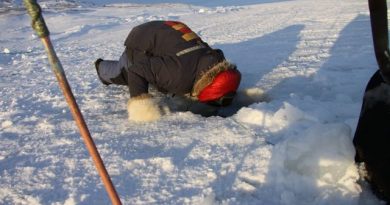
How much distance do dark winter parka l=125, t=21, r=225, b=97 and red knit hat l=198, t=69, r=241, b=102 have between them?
10 cm

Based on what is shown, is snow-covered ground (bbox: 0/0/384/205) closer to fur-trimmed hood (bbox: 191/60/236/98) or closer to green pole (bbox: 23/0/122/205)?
fur-trimmed hood (bbox: 191/60/236/98)

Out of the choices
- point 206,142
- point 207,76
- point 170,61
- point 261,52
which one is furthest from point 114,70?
point 261,52

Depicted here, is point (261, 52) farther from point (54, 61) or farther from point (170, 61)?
point (54, 61)

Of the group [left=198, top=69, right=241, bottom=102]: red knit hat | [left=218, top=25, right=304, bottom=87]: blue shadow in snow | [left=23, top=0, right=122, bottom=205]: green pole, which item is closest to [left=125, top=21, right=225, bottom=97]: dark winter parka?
[left=198, top=69, right=241, bottom=102]: red knit hat

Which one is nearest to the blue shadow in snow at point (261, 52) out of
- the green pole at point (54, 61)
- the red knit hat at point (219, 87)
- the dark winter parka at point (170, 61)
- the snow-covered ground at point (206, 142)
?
the snow-covered ground at point (206, 142)

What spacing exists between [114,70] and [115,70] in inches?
1.1

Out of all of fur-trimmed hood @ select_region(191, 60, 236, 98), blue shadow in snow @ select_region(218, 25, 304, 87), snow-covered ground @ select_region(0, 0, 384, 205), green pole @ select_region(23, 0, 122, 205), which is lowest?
blue shadow in snow @ select_region(218, 25, 304, 87)

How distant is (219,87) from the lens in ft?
11.5

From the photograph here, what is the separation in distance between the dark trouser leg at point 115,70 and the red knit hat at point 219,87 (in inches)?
28.2

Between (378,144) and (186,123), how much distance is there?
145cm

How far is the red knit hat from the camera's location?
3.49m

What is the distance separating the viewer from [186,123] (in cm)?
329

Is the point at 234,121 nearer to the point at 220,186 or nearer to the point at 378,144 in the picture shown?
the point at 220,186

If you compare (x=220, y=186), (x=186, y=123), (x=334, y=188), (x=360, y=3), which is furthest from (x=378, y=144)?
(x=360, y=3)
